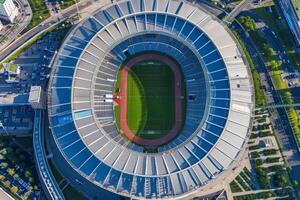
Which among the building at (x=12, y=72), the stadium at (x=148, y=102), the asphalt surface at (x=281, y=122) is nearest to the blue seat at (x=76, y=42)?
the stadium at (x=148, y=102)

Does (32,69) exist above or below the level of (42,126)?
above

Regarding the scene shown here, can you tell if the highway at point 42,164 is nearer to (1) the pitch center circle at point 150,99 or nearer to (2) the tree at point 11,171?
(2) the tree at point 11,171

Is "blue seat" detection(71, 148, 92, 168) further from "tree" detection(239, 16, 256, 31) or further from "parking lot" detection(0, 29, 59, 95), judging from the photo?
"tree" detection(239, 16, 256, 31)

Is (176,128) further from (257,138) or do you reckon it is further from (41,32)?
(41,32)

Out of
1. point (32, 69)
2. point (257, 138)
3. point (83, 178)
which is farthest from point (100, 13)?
point (257, 138)

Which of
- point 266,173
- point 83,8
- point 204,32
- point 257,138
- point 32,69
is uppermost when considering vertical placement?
point 83,8

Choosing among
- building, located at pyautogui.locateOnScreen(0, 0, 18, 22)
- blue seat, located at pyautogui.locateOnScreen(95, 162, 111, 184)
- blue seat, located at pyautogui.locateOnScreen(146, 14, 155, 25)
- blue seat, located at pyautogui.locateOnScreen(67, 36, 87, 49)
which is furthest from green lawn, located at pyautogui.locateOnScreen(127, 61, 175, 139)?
building, located at pyautogui.locateOnScreen(0, 0, 18, 22)

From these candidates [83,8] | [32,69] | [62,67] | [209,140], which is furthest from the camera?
[83,8]
